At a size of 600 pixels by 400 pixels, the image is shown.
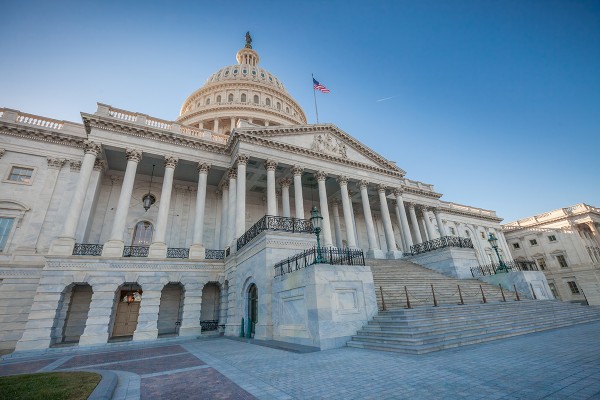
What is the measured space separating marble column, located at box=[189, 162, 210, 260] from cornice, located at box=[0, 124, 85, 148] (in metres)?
10.3

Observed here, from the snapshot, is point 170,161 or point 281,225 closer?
point 281,225

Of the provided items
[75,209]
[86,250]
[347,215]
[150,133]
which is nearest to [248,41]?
[150,133]

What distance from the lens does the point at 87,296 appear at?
19.5 metres

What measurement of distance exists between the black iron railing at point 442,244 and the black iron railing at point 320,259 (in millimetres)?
13996

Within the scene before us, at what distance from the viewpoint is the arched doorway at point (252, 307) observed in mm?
15852

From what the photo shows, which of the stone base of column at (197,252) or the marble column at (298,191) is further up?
the marble column at (298,191)

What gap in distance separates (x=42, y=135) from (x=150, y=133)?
8537 mm

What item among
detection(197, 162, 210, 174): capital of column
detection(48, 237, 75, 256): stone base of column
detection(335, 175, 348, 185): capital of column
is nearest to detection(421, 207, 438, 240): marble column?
detection(335, 175, 348, 185): capital of column

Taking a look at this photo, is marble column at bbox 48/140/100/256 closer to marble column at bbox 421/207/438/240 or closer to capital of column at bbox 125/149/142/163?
capital of column at bbox 125/149/142/163

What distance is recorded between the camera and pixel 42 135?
72.0 ft

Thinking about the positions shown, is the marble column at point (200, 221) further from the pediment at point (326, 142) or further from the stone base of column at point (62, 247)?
the stone base of column at point (62, 247)

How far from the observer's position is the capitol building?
1318cm

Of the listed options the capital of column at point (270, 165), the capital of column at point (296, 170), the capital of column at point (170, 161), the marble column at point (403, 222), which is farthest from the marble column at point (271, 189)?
the marble column at point (403, 222)

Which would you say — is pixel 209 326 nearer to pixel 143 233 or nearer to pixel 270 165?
pixel 143 233
